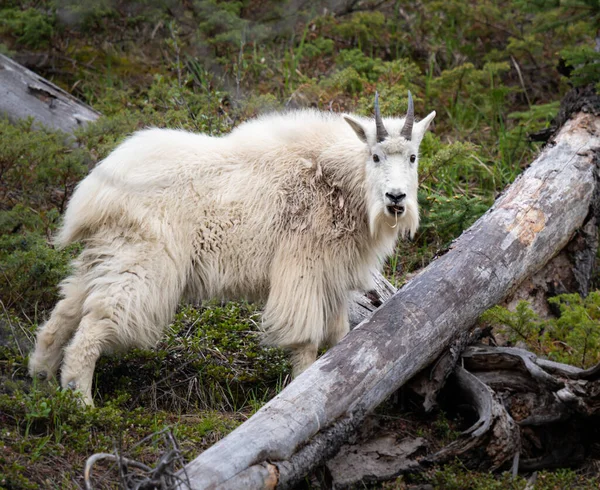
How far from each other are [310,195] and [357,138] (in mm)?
632

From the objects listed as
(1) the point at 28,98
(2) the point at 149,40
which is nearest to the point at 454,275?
(1) the point at 28,98

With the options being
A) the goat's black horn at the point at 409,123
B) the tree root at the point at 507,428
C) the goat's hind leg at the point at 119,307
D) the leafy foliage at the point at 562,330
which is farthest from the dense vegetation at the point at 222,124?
the goat's black horn at the point at 409,123

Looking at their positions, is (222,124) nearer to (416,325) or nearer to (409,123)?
(409,123)

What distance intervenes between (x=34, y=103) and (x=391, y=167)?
508 centimetres

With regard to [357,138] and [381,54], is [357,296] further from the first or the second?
[381,54]

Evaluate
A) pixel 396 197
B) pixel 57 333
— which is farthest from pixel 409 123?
pixel 57 333

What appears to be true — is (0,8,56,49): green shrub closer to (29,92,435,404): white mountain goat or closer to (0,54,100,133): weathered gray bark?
(0,54,100,133): weathered gray bark

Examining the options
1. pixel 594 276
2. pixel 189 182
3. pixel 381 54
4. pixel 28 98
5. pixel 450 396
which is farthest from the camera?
pixel 381 54

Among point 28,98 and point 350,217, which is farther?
point 28,98

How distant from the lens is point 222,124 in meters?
8.45

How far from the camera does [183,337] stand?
22.2ft

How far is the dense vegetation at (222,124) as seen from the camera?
5.10 meters

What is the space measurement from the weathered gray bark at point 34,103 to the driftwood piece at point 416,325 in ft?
16.5

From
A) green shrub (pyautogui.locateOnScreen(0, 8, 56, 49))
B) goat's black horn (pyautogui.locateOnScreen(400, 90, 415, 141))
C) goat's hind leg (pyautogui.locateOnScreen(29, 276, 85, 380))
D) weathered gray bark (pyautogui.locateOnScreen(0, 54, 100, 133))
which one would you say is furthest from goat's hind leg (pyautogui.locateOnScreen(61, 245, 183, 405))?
green shrub (pyautogui.locateOnScreen(0, 8, 56, 49))
